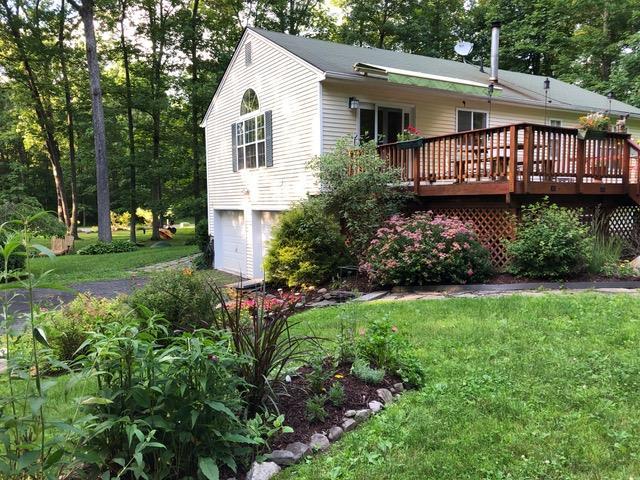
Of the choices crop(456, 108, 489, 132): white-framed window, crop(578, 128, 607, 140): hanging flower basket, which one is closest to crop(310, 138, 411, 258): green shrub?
crop(578, 128, 607, 140): hanging flower basket

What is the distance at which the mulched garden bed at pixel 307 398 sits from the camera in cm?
278

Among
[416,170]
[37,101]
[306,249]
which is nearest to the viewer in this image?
[306,249]

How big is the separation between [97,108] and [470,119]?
48.8 ft

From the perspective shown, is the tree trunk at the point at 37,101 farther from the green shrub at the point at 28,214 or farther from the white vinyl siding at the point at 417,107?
the white vinyl siding at the point at 417,107

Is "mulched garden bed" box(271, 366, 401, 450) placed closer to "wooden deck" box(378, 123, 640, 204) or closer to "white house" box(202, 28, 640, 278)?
"wooden deck" box(378, 123, 640, 204)

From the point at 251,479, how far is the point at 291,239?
7180 mm

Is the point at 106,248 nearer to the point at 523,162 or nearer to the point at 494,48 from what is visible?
the point at 494,48

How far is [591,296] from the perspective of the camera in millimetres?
6219

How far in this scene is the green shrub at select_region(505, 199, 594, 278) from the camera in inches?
289

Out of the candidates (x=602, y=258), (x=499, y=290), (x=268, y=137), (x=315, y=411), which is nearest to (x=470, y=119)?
(x=268, y=137)

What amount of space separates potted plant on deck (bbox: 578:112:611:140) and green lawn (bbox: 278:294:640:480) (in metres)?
4.69

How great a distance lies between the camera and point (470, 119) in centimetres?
1377

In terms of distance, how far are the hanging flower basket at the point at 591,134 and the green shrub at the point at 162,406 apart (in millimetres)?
8595

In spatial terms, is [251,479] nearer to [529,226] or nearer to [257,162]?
[529,226]
